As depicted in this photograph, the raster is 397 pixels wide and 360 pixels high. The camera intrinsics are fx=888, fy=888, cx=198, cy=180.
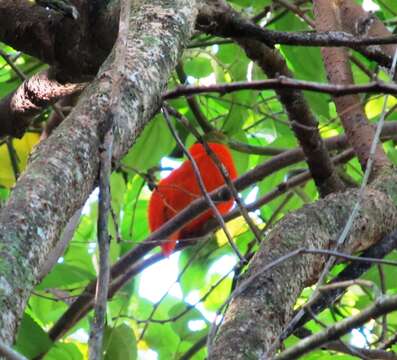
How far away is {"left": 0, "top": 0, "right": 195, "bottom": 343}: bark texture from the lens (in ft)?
2.12

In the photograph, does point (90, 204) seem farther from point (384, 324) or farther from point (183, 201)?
point (384, 324)

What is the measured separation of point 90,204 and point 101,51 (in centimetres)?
143

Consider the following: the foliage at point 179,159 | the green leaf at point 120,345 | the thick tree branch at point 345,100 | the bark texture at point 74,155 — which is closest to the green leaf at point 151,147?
the foliage at point 179,159

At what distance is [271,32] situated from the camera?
1227mm

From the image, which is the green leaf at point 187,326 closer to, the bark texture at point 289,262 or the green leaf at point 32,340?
the green leaf at point 32,340

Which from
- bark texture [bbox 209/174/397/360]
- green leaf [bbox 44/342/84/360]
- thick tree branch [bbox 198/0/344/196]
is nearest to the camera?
bark texture [bbox 209/174/397/360]

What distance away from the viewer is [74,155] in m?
0.76

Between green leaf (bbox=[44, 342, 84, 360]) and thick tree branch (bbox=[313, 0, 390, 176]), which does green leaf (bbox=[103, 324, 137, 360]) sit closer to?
green leaf (bbox=[44, 342, 84, 360])

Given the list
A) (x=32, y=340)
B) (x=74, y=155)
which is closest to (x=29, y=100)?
(x=32, y=340)

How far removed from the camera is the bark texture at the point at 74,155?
65 cm

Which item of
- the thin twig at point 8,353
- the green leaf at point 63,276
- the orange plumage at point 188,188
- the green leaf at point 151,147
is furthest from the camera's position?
the orange plumage at point 188,188

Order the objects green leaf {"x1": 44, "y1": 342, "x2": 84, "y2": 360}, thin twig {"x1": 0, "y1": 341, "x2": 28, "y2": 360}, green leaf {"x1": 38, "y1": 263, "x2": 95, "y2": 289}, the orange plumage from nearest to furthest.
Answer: thin twig {"x1": 0, "y1": 341, "x2": 28, "y2": 360} < green leaf {"x1": 44, "y1": 342, "x2": 84, "y2": 360} < green leaf {"x1": 38, "y1": 263, "x2": 95, "y2": 289} < the orange plumage

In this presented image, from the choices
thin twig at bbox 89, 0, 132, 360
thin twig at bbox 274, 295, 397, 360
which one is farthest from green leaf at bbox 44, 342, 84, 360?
thin twig at bbox 274, 295, 397, 360

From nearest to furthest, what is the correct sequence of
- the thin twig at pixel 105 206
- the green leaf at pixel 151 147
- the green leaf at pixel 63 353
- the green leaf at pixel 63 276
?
1. the thin twig at pixel 105 206
2. the green leaf at pixel 63 353
3. the green leaf at pixel 63 276
4. the green leaf at pixel 151 147
